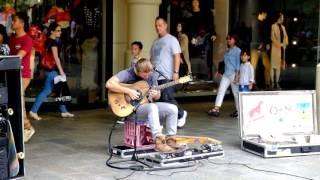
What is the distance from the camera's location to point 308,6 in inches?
536

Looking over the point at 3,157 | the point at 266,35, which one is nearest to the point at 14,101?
the point at 3,157

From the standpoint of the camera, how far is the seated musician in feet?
22.5

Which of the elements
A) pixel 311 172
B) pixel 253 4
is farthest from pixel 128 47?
pixel 311 172

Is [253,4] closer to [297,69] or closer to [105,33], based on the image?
[297,69]

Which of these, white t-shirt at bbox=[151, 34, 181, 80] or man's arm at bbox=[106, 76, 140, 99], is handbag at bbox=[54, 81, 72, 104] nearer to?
white t-shirt at bbox=[151, 34, 181, 80]

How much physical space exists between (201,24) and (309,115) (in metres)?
5.55

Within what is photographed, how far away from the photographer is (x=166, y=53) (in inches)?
347

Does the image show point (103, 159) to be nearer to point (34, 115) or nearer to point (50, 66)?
point (34, 115)

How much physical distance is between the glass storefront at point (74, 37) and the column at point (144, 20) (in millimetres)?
701

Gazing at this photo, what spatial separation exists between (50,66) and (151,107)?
138 inches


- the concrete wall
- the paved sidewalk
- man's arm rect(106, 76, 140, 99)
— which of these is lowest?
the paved sidewalk

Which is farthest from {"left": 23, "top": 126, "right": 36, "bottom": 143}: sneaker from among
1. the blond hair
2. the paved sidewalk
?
the blond hair

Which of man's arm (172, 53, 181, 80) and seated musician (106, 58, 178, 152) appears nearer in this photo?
seated musician (106, 58, 178, 152)

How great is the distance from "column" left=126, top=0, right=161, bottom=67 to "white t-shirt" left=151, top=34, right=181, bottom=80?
6.78 feet
